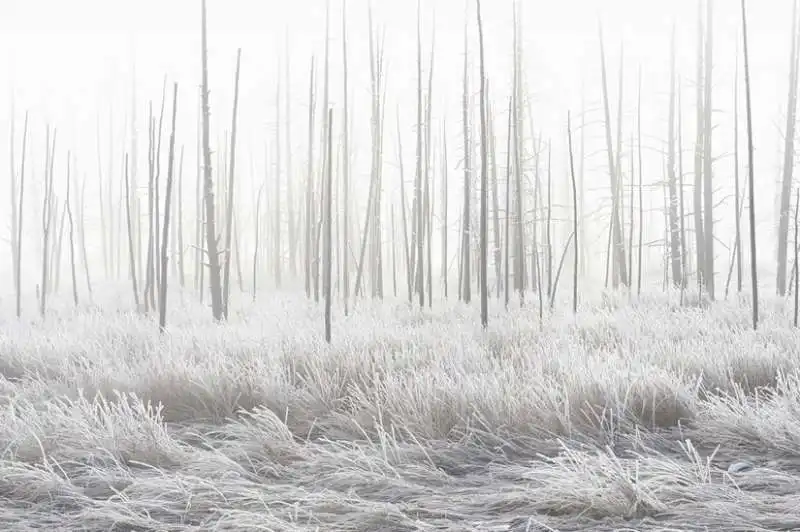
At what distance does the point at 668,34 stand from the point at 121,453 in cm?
1463

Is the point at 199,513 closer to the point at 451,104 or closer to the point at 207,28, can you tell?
the point at 207,28

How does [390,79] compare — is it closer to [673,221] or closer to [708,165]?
[673,221]

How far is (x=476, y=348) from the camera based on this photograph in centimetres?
455

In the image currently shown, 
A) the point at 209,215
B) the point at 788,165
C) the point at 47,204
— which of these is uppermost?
the point at 788,165

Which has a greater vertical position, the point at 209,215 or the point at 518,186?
→ the point at 518,186

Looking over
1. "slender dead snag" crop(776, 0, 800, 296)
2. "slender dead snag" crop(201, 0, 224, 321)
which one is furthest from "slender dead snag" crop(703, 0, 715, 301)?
"slender dead snag" crop(201, 0, 224, 321)

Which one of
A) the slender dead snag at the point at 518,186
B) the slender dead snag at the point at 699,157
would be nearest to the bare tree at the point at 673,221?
the slender dead snag at the point at 699,157

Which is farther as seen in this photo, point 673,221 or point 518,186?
point 673,221

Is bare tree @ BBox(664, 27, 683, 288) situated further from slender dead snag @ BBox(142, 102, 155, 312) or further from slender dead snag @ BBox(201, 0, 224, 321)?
slender dead snag @ BBox(142, 102, 155, 312)

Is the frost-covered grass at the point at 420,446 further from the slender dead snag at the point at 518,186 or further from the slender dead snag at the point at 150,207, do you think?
the slender dead snag at the point at 518,186

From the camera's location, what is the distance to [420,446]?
103 inches

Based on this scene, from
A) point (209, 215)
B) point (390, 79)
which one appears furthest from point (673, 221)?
point (390, 79)

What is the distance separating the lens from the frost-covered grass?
2.15m

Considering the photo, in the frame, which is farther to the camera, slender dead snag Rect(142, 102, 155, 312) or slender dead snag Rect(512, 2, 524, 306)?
slender dead snag Rect(512, 2, 524, 306)
